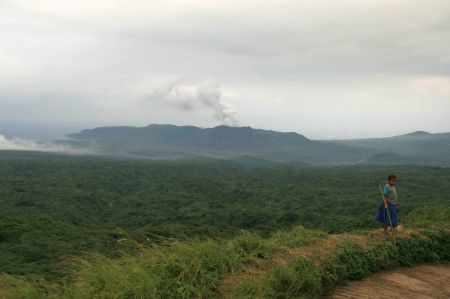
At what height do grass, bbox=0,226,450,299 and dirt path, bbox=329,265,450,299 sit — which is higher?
Answer: grass, bbox=0,226,450,299

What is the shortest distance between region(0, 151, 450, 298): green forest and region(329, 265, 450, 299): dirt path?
277 mm

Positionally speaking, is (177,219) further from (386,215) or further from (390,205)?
(386,215)

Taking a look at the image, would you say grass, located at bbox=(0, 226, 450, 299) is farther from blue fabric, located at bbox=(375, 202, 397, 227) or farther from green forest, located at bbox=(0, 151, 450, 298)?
blue fabric, located at bbox=(375, 202, 397, 227)

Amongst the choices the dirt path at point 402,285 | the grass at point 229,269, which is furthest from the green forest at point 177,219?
the dirt path at point 402,285

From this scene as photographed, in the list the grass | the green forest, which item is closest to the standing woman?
the green forest

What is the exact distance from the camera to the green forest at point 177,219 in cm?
732

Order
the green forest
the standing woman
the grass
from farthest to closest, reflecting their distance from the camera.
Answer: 1. the standing woman
2. the green forest
3. the grass

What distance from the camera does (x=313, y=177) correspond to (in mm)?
129875

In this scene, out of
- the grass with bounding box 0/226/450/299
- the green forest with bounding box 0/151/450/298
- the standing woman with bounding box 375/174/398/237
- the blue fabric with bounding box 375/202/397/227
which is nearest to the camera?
the grass with bounding box 0/226/450/299

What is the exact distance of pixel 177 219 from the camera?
77125mm

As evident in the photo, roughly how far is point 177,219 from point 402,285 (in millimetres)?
70986

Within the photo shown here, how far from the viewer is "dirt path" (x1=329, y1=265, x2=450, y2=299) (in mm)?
7609

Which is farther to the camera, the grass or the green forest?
the green forest

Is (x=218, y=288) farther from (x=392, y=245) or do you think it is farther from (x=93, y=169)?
(x=93, y=169)
